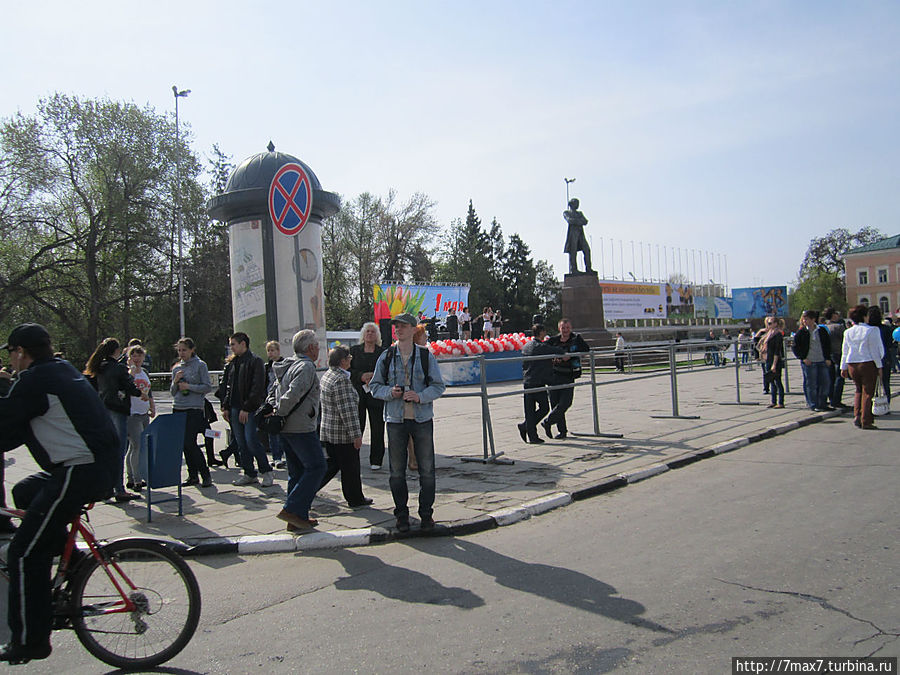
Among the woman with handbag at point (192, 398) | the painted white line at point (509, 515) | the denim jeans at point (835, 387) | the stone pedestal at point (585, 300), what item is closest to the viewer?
the painted white line at point (509, 515)

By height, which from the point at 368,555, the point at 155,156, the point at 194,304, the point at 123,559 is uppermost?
the point at 155,156

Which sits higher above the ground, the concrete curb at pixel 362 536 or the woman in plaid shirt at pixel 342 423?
the woman in plaid shirt at pixel 342 423

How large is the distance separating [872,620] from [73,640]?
4569mm

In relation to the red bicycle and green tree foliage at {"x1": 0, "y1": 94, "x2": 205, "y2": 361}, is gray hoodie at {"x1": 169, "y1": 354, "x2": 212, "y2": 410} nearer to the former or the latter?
the red bicycle

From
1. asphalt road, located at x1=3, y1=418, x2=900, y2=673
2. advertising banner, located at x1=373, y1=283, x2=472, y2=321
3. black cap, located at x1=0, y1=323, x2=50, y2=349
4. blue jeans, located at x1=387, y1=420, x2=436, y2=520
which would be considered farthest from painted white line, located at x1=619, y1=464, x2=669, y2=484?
advertising banner, located at x1=373, y1=283, x2=472, y2=321

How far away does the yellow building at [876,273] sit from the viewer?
86188 millimetres

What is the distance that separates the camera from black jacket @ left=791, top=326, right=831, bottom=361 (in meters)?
13.2

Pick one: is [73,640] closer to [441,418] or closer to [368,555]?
[368,555]

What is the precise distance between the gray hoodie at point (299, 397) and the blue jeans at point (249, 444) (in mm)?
1964

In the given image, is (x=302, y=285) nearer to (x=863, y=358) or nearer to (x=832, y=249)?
(x=863, y=358)

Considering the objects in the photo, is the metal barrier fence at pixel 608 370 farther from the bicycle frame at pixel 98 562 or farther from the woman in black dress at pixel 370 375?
the bicycle frame at pixel 98 562

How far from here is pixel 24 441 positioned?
3.57 metres

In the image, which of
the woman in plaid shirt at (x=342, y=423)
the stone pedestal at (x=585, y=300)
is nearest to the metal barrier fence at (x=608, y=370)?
the woman in plaid shirt at (x=342, y=423)

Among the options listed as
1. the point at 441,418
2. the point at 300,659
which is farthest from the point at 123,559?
the point at 441,418
